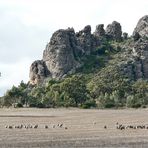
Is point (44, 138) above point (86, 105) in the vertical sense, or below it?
below

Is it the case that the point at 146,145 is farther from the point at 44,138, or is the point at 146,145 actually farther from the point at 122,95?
the point at 122,95

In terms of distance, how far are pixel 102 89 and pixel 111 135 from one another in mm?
132245

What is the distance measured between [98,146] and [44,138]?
8046 millimetres

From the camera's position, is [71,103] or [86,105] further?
[71,103]

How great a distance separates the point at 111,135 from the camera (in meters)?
60.6

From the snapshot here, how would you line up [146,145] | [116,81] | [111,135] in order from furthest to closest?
[116,81], [111,135], [146,145]

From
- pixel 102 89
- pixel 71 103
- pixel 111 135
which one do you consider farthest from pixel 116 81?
pixel 111 135

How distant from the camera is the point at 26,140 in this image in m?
56.7

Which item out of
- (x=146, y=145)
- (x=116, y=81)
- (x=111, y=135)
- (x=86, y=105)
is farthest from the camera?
(x=116, y=81)

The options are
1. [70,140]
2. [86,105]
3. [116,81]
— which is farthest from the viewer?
[116,81]

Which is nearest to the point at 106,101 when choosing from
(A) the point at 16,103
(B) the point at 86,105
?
(B) the point at 86,105

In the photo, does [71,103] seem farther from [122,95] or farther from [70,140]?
[70,140]

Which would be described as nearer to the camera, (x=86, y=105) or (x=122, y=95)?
(x=86, y=105)

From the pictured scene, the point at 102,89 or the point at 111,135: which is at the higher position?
the point at 102,89
